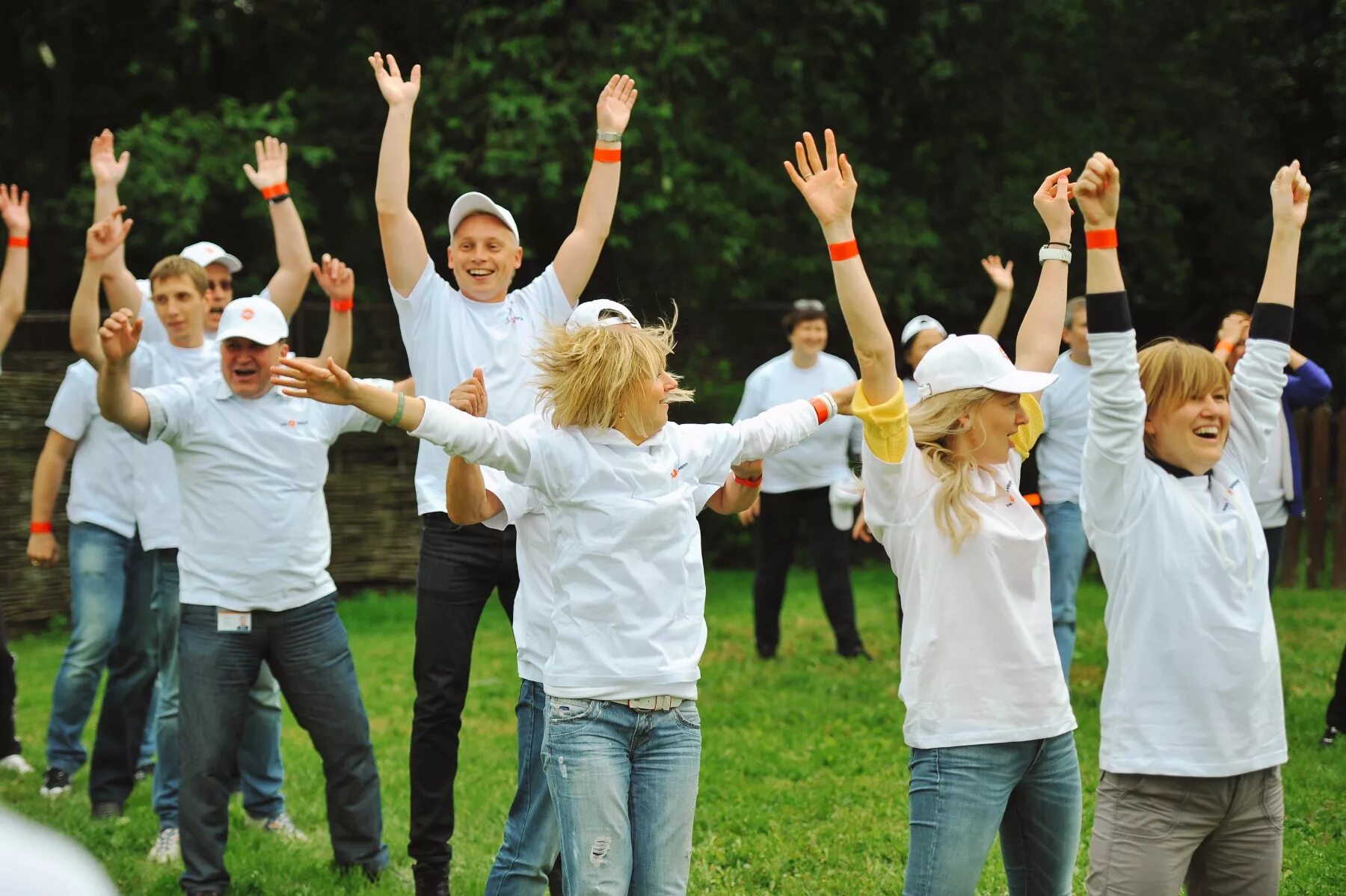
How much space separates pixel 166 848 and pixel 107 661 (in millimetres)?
1294

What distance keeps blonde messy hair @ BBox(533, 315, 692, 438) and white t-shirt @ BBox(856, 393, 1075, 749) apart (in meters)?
0.61

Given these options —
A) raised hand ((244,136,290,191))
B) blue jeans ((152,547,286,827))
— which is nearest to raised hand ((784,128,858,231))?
raised hand ((244,136,290,191))

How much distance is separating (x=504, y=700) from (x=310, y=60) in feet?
31.7

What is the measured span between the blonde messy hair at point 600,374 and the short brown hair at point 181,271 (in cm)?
275

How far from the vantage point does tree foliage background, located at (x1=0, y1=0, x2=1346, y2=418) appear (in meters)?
14.2

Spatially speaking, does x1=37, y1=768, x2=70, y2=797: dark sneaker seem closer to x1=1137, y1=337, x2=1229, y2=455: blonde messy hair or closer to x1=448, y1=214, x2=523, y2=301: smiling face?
x1=448, y1=214, x2=523, y2=301: smiling face

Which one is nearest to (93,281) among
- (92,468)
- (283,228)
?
(283,228)

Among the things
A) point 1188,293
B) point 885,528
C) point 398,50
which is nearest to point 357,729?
point 885,528

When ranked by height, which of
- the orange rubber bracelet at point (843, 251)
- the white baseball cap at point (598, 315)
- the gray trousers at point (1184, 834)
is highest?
the orange rubber bracelet at point (843, 251)

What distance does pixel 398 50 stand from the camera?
52.4ft

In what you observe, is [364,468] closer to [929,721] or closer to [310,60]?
[310,60]

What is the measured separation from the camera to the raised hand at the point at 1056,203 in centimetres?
404

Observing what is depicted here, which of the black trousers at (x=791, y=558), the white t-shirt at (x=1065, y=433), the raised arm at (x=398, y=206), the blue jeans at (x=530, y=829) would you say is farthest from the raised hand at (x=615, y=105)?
the black trousers at (x=791, y=558)

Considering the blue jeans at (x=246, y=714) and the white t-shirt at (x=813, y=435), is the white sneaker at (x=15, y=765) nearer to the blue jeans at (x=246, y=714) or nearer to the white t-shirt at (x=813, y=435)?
the blue jeans at (x=246, y=714)
